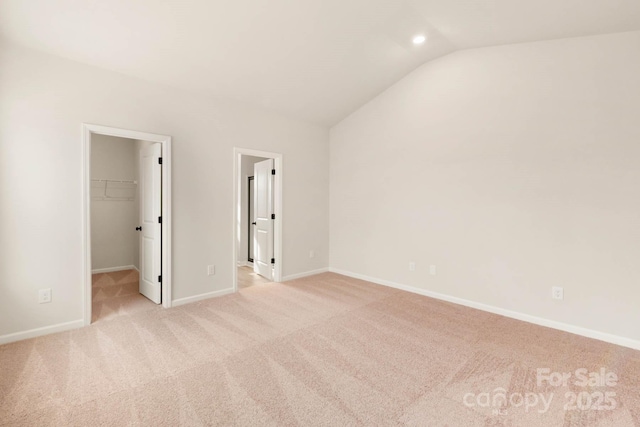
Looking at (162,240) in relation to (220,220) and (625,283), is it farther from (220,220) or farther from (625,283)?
(625,283)

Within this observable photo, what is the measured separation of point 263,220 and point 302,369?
317cm

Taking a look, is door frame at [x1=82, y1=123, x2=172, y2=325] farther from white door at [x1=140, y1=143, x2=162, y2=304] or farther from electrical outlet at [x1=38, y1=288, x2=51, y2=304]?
electrical outlet at [x1=38, y1=288, x2=51, y2=304]

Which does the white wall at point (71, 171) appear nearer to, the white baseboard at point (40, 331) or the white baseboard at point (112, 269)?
the white baseboard at point (40, 331)

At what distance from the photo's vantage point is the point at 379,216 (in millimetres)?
4801

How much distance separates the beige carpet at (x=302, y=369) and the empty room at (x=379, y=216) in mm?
20

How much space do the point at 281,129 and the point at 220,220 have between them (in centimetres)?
180

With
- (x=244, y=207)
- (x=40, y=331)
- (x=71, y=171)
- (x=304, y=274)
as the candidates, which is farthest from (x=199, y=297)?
(x=244, y=207)

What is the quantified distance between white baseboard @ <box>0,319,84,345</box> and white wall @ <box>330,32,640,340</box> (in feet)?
12.9

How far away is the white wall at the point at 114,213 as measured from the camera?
561 centimetres

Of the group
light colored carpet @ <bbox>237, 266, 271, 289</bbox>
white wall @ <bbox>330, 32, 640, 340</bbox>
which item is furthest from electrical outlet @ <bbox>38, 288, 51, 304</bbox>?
white wall @ <bbox>330, 32, 640, 340</bbox>

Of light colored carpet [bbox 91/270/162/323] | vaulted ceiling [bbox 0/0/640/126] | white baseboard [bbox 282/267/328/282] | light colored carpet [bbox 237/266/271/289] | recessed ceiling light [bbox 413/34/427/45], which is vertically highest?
recessed ceiling light [bbox 413/34/427/45]

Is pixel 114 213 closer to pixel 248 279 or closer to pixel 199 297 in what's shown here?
pixel 248 279

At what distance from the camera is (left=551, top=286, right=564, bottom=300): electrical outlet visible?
315 cm

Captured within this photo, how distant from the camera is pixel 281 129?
4797 millimetres
